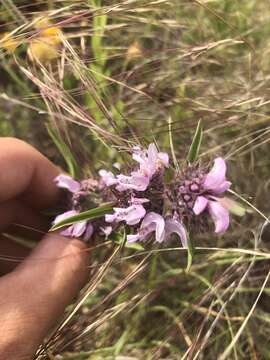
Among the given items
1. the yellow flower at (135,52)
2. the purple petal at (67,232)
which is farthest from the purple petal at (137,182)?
the yellow flower at (135,52)

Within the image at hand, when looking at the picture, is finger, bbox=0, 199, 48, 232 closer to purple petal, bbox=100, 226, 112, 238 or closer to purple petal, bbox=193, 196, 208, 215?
purple petal, bbox=100, 226, 112, 238

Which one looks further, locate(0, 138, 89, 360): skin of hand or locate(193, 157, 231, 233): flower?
locate(0, 138, 89, 360): skin of hand

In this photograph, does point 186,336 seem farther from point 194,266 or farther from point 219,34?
point 219,34

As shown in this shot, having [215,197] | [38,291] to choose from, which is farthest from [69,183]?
[215,197]

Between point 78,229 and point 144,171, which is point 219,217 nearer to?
point 144,171

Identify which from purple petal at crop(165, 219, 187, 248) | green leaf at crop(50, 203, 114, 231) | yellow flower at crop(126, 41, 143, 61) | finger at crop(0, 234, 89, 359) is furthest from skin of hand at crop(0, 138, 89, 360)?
yellow flower at crop(126, 41, 143, 61)

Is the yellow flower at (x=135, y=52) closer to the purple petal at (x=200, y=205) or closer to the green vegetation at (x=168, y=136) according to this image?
the green vegetation at (x=168, y=136)
